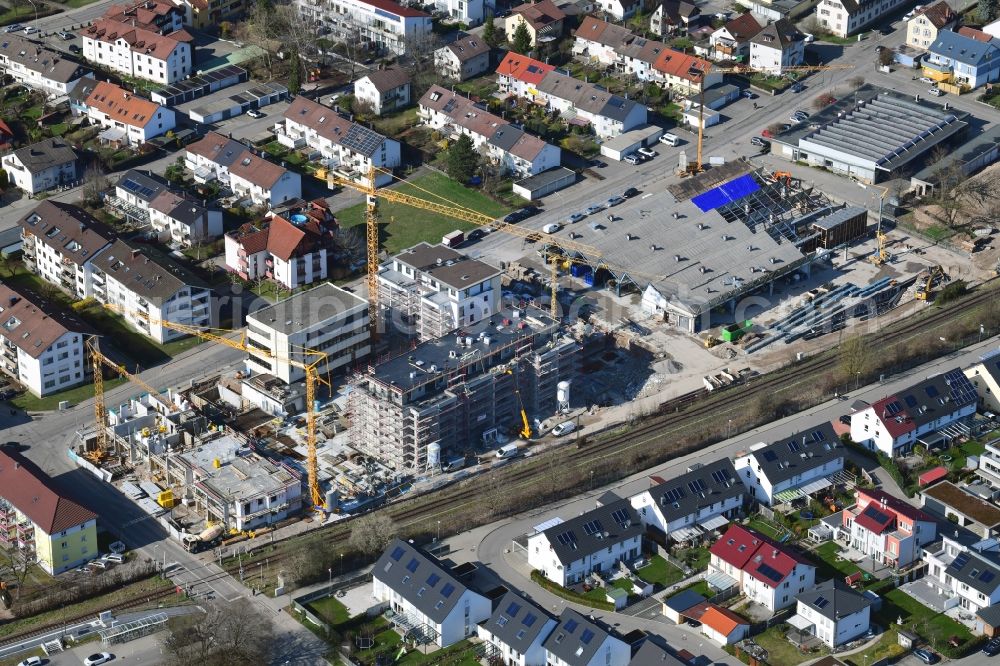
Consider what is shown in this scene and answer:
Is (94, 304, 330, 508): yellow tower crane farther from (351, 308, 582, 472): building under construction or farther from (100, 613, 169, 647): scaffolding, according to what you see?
(100, 613, 169, 647): scaffolding

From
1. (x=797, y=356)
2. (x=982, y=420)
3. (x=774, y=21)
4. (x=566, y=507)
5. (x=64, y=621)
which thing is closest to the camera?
(x=64, y=621)

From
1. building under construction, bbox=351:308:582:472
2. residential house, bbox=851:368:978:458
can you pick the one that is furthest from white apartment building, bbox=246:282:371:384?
residential house, bbox=851:368:978:458

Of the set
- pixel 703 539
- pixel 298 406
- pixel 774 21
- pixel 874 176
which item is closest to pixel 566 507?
pixel 703 539

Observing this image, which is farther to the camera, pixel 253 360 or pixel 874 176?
pixel 874 176

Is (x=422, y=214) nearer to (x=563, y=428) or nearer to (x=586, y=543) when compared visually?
(x=563, y=428)

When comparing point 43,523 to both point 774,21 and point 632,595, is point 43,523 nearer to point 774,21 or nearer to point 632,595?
point 632,595

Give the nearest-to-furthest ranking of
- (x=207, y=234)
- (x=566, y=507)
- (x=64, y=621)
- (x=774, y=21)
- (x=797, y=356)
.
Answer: (x=64, y=621), (x=566, y=507), (x=797, y=356), (x=207, y=234), (x=774, y=21)
